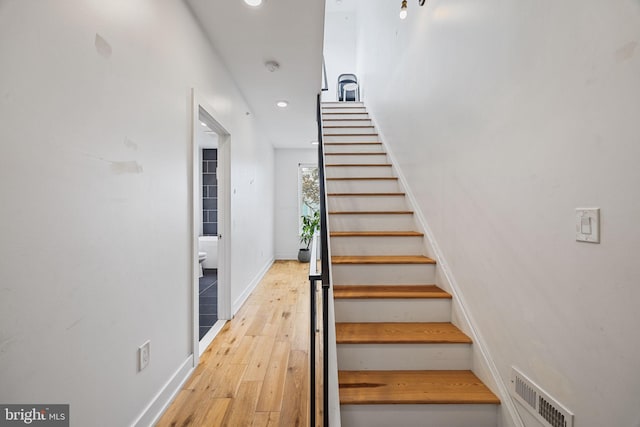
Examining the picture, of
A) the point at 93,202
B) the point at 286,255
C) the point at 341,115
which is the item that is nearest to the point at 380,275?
the point at 93,202

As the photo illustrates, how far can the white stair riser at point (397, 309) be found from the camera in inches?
69.7

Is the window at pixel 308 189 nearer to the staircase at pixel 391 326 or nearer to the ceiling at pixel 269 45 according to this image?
the ceiling at pixel 269 45

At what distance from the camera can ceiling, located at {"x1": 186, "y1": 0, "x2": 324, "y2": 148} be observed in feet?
6.61

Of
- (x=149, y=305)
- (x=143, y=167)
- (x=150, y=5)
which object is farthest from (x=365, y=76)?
(x=149, y=305)

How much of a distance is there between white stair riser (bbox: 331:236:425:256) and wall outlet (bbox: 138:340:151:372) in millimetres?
1328

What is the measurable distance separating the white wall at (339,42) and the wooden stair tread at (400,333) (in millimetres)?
6428

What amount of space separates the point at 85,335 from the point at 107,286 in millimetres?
197

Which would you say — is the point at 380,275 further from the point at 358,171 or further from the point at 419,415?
the point at 358,171

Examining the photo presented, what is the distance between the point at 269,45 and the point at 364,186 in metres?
1.54

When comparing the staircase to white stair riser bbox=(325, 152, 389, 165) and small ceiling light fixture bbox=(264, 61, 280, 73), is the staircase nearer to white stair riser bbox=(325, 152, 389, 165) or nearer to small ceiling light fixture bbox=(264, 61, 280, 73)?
white stair riser bbox=(325, 152, 389, 165)

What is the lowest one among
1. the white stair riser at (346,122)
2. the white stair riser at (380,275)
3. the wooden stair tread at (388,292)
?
the wooden stair tread at (388,292)

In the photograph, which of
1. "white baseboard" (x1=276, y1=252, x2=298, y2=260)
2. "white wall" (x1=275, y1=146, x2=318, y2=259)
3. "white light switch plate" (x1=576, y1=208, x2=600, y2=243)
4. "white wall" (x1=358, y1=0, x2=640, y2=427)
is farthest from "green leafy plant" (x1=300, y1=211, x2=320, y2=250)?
"white light switch plate" (x1=576, y1=208, x2=600, y2=243)

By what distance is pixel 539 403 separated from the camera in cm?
109

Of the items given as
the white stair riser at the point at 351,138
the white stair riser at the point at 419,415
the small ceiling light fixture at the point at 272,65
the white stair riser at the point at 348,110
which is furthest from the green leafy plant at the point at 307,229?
the white stair riser at the point at 419,415
